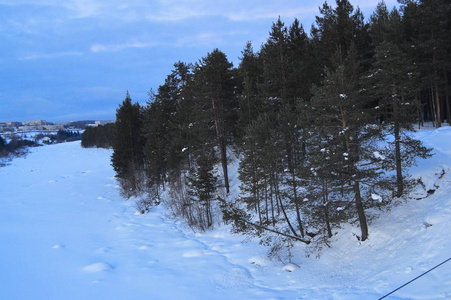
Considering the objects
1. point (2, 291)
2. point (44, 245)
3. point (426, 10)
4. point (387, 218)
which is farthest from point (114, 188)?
point (426, 10)

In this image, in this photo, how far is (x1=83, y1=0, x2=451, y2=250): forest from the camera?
1270 cm

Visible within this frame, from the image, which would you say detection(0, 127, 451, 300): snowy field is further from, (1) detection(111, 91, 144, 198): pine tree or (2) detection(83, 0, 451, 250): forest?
(1) detection(111, 91, 144, 198): pine tree

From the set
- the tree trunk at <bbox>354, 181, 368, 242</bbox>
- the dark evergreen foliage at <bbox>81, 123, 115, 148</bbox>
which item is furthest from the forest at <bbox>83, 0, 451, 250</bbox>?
the dark evergreen foliage at <bbox>81, 123, 115, 148</bbox>

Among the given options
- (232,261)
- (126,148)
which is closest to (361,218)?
(232,261)

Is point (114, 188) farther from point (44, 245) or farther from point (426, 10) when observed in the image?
point (426, 10)

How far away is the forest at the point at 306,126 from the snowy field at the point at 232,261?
1312mm

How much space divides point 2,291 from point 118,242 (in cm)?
771

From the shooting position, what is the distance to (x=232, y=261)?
51.6 ft

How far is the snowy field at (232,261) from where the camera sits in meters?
10.6

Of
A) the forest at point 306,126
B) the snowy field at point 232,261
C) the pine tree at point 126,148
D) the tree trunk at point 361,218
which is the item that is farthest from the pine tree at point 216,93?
the pine tree at point 126,148

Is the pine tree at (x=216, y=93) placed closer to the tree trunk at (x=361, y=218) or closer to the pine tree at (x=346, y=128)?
the pine tree at (x=346, y=128)

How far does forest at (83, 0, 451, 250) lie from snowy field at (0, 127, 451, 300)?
1.31 m

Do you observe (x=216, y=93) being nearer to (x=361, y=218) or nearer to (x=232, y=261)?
(x=232, y=261)

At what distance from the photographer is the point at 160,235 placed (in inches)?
837
